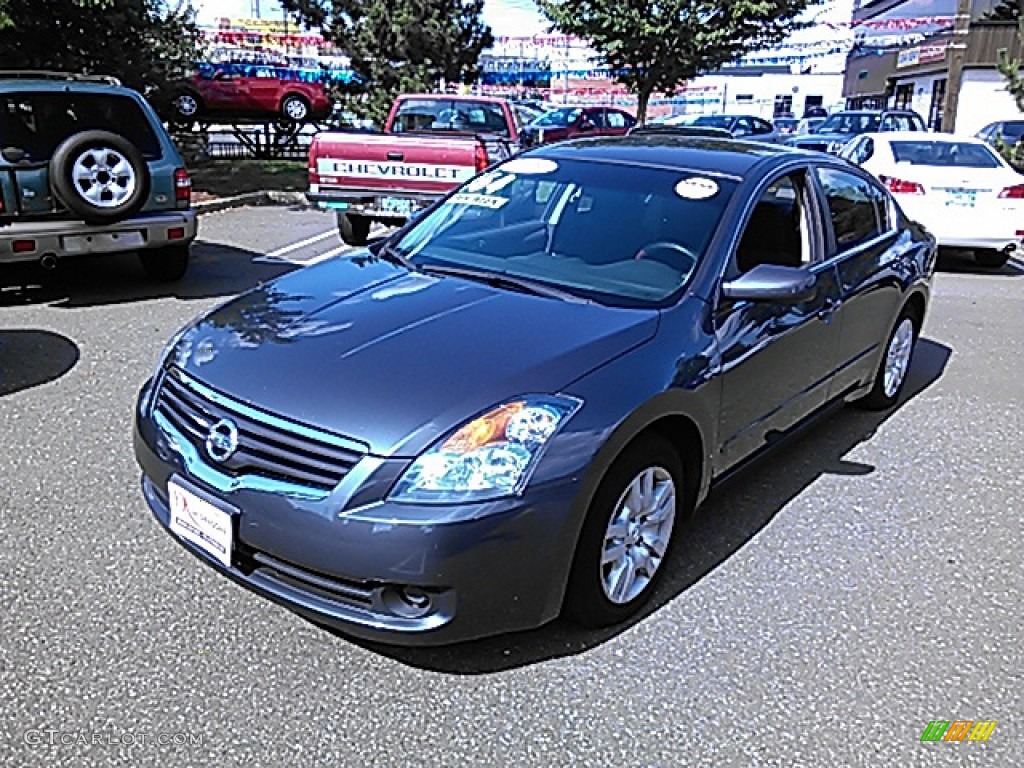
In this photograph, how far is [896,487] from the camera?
4.48 metres

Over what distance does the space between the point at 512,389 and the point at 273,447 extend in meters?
0.73

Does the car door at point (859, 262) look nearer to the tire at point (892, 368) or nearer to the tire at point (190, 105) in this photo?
the tire at point (892, 368)

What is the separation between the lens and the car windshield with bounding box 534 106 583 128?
23.4 meters

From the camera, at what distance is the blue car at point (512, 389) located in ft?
8.63

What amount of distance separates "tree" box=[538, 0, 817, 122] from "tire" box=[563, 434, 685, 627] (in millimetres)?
19599

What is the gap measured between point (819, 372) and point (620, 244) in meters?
1.23

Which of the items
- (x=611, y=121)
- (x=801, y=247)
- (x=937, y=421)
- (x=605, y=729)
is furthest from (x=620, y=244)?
(x=611, y=121)

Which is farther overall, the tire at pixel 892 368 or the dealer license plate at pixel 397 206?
the dealer license plate at pixel 397 206

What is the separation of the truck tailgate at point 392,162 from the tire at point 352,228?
88cm

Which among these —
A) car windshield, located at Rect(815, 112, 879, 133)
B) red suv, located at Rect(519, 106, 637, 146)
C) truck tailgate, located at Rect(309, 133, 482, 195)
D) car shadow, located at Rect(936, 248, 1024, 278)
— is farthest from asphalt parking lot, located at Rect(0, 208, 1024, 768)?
car windshield, located at Rect(815, 112, 879, 133)

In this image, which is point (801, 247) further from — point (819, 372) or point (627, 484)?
point (627, 484)

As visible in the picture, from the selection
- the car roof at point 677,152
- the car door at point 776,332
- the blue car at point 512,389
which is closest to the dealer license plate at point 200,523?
the blue car at point 512,389

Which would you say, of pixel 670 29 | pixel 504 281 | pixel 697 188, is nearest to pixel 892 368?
pixel 697 188

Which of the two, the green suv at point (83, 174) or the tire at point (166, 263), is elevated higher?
the green suv at point (83, 174)
